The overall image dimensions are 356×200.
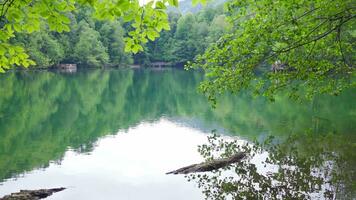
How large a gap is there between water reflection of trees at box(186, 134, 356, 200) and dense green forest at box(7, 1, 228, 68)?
198 ft

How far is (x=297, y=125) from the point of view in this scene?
1109 inches

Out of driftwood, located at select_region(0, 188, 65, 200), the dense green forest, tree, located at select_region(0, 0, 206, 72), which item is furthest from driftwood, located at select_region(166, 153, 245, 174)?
the dense green forest

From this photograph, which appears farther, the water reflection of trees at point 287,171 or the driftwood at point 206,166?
the driftwood at point 206,166

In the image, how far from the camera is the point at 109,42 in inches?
5034

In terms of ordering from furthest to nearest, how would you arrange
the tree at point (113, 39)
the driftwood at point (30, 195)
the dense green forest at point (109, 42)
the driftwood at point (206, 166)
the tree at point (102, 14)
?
1. the tree at point (113, 39)
2. the dense green forest at point (109, 42)
3. the driftwood at point (206, 166)
4. the driftwood at point (30, 195)
5. the tree at point (102, 14)

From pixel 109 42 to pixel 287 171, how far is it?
11666 centimetres

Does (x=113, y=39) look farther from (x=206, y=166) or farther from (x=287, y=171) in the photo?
(x=287, y=171)

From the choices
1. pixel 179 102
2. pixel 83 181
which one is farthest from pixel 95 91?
pixel 83 181

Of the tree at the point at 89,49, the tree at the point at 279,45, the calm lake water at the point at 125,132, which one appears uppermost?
the tree at the point at 89,49

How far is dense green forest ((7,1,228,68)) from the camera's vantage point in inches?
3703

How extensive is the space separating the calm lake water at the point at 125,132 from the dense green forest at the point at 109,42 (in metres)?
39.1

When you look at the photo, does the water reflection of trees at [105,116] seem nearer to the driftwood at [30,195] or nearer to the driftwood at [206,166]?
the driftwood at [30,195]

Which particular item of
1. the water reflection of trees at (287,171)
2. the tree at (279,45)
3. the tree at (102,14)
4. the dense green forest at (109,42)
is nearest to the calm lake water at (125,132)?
the water reflection of trees at (287,171)

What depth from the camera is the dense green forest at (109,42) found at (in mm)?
94062
